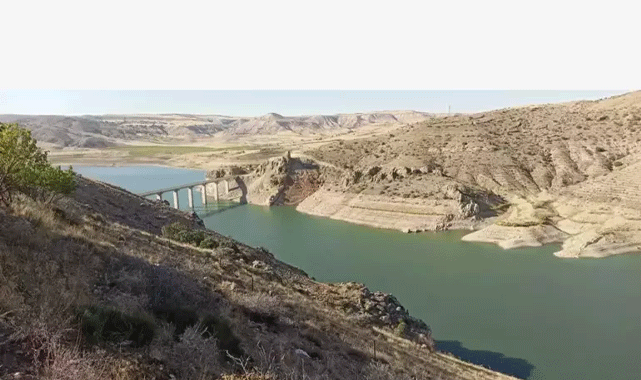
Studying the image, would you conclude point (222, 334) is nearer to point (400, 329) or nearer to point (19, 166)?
point (19, 166)

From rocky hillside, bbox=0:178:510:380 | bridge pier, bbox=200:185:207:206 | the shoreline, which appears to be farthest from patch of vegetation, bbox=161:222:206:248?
bridge pier, bbox=200:185:207:206

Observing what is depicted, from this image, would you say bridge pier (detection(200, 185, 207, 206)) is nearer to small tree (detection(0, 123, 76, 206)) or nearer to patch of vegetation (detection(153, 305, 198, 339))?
small tree (detection(0, 123, 76, 206))

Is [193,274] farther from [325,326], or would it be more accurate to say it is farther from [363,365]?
[363,365]

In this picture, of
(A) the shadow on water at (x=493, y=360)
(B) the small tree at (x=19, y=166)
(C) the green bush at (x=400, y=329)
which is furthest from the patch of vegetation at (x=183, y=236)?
(A) the shadow on water at (x=493, y=360)

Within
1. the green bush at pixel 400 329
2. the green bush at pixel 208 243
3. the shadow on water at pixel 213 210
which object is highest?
the green bush at pixel 208 243

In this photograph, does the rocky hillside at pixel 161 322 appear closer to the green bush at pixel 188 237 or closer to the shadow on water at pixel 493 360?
the green bush at pixel 188 237

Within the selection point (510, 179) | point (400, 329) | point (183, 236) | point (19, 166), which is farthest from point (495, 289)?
point (19, 166)

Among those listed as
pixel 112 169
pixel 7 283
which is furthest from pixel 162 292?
pixel 112 169
